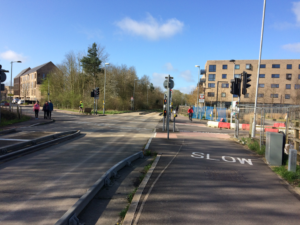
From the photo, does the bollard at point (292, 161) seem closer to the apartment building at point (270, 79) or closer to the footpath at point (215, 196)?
the footpath at point (215, 196)

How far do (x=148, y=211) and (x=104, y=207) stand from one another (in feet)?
2.54

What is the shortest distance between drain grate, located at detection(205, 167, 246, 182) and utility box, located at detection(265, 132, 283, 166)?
5.64 feet

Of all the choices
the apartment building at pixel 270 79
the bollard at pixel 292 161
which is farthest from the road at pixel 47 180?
the apartment building at pixel 270 79

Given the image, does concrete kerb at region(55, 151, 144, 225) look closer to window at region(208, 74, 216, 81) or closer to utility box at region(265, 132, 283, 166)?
utility box at region(265, 132, 283, 166)

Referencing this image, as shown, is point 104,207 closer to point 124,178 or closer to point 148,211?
point 148,211

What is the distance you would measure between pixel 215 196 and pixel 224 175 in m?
1.73

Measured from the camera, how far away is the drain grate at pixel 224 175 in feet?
19.4

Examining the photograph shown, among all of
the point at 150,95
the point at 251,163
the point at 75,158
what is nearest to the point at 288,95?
the point at 150,95

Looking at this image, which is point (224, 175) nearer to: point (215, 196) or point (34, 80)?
point (215, 196)

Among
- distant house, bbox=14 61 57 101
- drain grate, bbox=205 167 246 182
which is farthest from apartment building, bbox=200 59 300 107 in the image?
distant house, bbox=14 61 57 101

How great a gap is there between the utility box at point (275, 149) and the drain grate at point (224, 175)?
1720 millimetres

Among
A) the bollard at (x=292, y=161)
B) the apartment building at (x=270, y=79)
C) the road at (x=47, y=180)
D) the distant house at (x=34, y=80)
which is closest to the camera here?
the road at (x=47, y=180)

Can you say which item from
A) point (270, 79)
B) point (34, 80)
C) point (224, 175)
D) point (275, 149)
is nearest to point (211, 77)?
point (270, 79)

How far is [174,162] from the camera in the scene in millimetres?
7352
